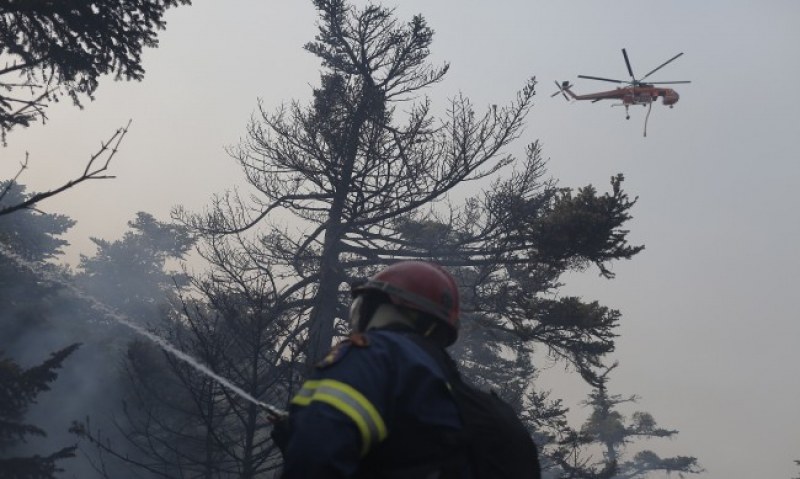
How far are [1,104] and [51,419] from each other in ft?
75.5

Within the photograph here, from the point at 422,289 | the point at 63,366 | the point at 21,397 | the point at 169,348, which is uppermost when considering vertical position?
the point at 63,366

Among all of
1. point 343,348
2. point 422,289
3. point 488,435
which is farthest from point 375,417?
point 422,289

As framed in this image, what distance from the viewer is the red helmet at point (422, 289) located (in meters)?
2.82

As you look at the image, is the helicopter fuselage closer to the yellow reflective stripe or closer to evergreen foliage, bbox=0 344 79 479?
evergreen foliage, bbox=0 344 79 479

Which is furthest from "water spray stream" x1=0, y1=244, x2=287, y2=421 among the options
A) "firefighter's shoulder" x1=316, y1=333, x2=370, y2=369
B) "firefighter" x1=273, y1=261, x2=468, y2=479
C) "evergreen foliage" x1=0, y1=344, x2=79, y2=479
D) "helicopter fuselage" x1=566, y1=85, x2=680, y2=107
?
"helicopter fuselage" x1=566, y1=85, x2=680, y2=107

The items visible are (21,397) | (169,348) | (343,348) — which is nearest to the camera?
(343,348)

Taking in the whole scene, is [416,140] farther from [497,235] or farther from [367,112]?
[497,235]

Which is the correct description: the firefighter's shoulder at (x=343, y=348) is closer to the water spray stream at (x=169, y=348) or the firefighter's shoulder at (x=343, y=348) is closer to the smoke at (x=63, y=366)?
the water spray stream at (x=169, y=348)

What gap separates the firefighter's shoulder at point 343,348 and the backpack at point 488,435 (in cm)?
22

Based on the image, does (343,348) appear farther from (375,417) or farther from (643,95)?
(643,95)

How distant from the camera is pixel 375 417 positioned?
7.37ft

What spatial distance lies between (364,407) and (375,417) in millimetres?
47

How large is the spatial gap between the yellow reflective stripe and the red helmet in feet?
2.00

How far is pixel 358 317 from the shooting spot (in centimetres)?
295
